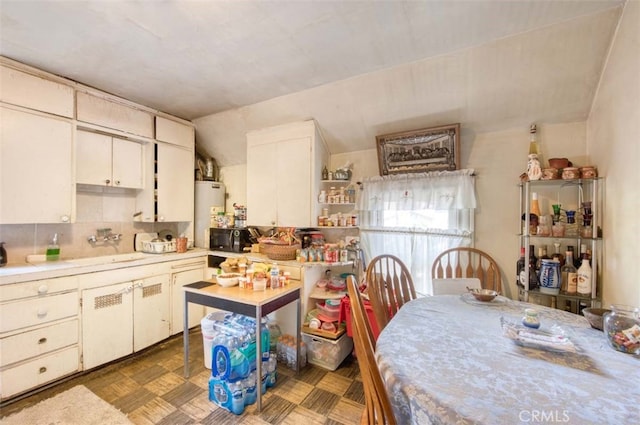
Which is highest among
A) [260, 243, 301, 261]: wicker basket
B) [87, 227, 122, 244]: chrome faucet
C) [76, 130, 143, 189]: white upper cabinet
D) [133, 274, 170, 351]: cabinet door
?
[76, 130, 143, 189]: white upper cabinet

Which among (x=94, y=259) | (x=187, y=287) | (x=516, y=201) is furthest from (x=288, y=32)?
(x=94, y=259)

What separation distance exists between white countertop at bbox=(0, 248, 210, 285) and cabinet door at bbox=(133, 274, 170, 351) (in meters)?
0.19

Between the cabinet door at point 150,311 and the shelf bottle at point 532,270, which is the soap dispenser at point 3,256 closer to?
the cabinet door at point 150,311

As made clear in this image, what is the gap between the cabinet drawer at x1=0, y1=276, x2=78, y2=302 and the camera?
5.69ft

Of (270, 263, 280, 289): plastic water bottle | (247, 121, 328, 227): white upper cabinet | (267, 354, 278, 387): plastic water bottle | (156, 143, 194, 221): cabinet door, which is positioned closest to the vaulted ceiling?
(247, 121, 328, 227): white upper cabinet

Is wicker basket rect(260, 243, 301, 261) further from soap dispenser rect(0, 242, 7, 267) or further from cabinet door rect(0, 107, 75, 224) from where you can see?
soap dispenser rect(0, 242, 7, 267)

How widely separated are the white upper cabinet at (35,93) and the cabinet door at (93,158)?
0.26 metres

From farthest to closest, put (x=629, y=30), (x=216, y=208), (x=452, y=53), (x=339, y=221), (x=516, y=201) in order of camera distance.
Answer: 1. (x=216, y=208)
2. (x=339, y=221)
3. (x=516, y=201)
4. (x=452, y=53)
5. (x=629, y=30)

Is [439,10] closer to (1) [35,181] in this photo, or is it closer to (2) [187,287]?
(2) [187,287]

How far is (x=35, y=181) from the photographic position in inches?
79.8

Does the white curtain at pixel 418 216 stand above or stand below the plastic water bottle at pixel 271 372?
above

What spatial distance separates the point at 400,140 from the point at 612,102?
1.33 meters

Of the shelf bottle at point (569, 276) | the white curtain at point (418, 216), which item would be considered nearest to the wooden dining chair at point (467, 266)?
the white curtain at point (418, 216)

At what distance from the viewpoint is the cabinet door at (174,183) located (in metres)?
2.90
